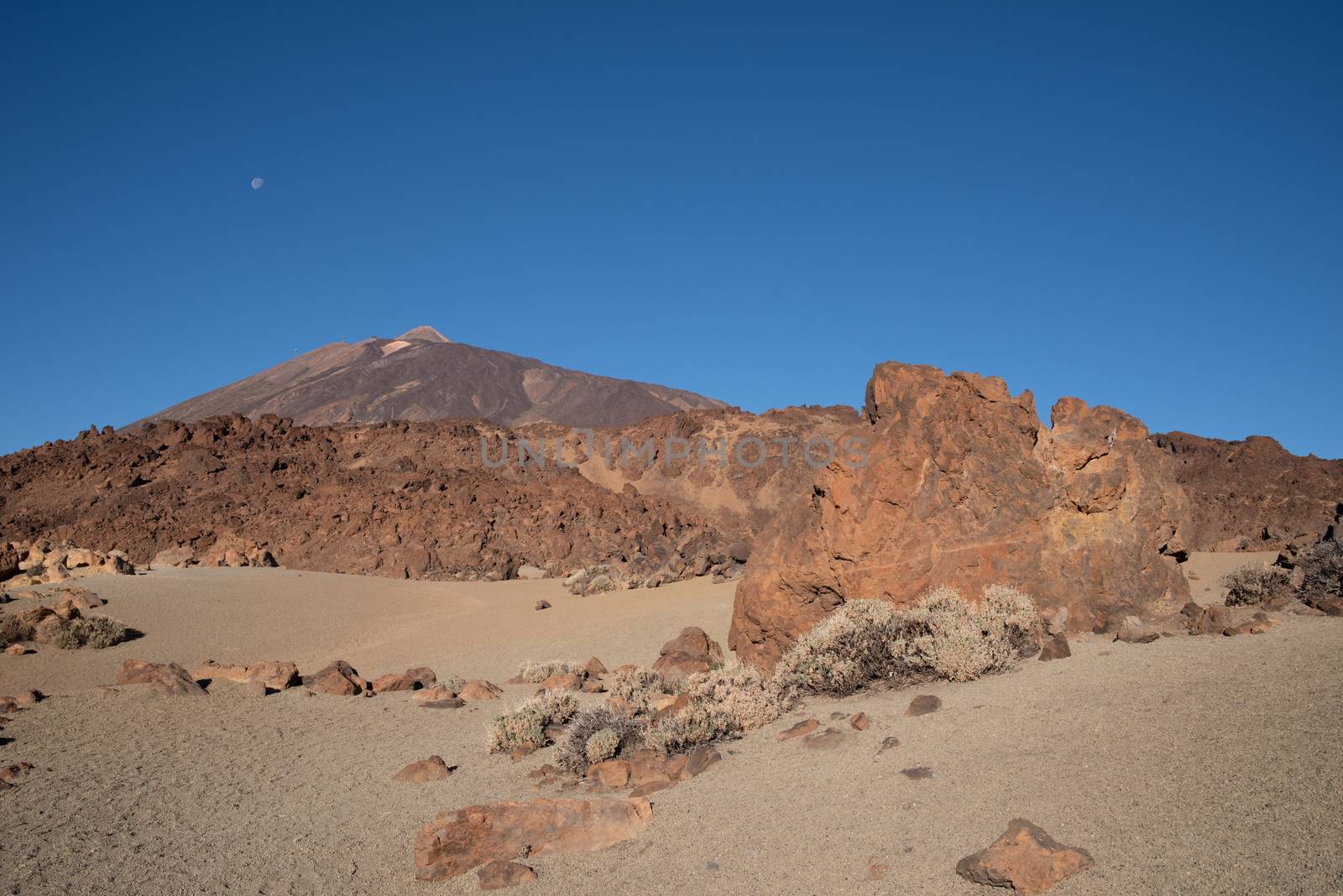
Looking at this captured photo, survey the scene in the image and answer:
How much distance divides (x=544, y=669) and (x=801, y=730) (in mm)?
5614

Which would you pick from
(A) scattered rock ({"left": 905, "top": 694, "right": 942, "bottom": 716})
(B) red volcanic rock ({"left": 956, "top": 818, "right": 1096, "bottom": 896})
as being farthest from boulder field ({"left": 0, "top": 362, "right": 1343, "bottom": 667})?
(B) red volcanic rock ({"left": 956, "top": 818, "right": 1096, "bottom": 896})

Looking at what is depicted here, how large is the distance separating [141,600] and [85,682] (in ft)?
15.7

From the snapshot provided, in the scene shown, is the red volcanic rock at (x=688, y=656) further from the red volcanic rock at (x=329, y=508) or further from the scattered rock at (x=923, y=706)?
the red volcanic rock at (x=329, y=508)

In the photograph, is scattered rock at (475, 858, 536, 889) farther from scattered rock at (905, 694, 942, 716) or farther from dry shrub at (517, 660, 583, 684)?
dry shrub at (517, 660, 583, 684)

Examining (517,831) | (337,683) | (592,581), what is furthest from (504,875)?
(592,581)

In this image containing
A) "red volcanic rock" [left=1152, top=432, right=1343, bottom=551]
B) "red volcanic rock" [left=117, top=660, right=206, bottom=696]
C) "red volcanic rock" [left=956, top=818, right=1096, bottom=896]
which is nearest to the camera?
"red volcanic rock" [left=956, top=818, right=1096, bottom=896]

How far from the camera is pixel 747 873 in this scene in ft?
12.7

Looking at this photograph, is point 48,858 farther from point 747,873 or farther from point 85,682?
point 85,682

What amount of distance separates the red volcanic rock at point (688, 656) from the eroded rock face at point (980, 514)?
4.53 ft

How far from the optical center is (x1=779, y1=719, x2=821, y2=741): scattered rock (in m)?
5.72

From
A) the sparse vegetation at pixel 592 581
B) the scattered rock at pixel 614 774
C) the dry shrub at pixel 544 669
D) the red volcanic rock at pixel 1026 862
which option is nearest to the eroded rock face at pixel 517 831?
the scattered rock at pixel 614 774

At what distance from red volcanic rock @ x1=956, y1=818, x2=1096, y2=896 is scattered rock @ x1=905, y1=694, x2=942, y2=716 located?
2115 mm

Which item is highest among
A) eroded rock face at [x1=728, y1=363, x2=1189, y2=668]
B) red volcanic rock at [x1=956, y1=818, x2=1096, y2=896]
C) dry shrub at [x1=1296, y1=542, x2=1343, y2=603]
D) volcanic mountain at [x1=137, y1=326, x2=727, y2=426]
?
volcanic mountain at [x1=137, y1=326, x2=727, y2=426]

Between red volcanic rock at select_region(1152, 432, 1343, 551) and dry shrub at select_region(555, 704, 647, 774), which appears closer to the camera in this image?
dry shrub at select_region(555, 704, 647, 774)
